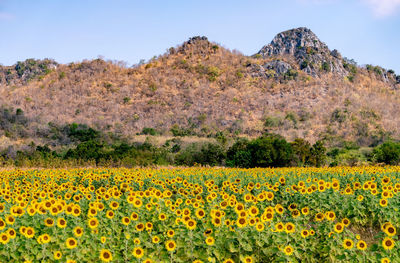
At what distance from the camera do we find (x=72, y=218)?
17.0 feet

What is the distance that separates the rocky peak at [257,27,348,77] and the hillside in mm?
161

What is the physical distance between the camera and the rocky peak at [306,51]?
56.7m

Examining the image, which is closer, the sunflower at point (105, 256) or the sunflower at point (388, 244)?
the sunflower at point (105, 256)

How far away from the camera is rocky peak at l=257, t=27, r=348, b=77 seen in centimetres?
5666

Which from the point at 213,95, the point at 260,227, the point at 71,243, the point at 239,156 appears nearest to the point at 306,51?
the point at 213,95

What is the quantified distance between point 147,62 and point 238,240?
2223 inches

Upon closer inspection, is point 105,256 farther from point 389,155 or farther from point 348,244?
point 389,155

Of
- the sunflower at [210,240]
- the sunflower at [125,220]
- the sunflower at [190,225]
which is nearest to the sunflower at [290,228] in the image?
the sunflower at [210,240]

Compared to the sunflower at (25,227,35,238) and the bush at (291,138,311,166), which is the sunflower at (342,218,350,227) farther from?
the bush at (291,138,311,166)

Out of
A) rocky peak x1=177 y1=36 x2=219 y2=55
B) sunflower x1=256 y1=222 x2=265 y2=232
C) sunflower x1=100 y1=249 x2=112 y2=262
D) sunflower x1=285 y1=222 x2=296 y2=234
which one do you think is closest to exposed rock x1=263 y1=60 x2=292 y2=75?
rocky peak x1=177 y1=36 x2=219 y2=55

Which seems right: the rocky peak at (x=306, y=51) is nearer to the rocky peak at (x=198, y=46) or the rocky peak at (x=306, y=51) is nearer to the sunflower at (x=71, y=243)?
the rocky peak at (x=198, y=46)

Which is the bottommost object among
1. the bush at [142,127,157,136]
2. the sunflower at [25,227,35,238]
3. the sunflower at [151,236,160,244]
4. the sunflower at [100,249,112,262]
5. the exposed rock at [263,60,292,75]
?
the sunflower at [100,249,112,262]

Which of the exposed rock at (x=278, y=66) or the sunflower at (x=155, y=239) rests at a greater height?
the exposed rock at (x=278, y=66)

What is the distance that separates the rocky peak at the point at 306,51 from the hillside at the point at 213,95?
0.16 m
